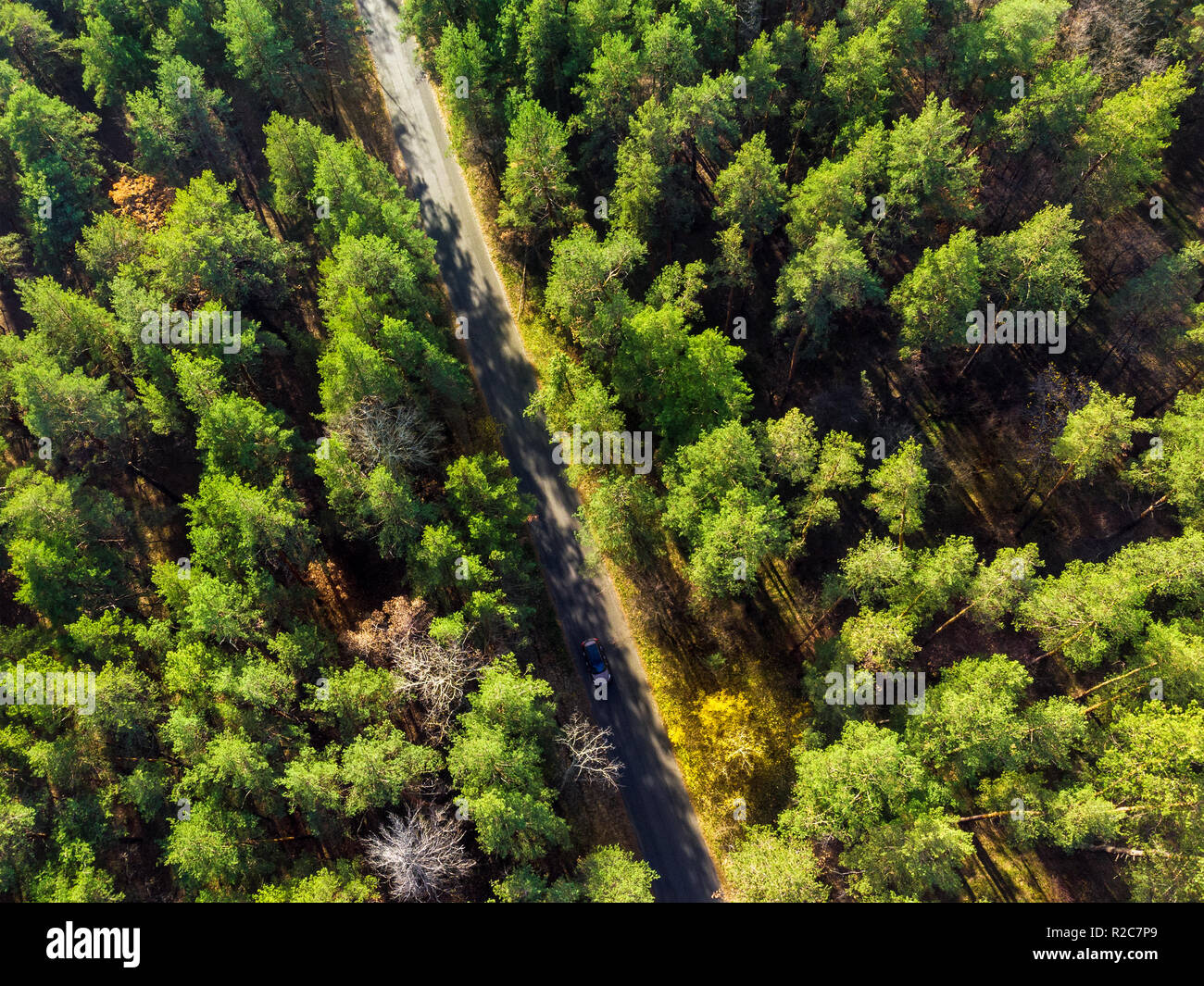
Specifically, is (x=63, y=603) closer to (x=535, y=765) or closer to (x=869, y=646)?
(x=535, y=765)

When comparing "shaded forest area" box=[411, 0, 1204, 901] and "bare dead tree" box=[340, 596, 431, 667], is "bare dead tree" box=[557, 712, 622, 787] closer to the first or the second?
"shaded forest area" box=[411, 0, 1204, 901]

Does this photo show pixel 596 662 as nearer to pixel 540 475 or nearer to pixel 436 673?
pixel 436 673

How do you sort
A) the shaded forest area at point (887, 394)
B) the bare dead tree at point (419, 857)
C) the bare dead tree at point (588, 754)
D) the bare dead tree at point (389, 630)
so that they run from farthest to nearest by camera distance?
the bare dead tree at point (389, 630), the bare dead tree at point (588, 754), the shaded forest area at point (887, 394), the bare dead tree at point (419, 857)

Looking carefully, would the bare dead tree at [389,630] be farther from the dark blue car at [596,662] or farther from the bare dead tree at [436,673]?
the dark blue car at [596,662]

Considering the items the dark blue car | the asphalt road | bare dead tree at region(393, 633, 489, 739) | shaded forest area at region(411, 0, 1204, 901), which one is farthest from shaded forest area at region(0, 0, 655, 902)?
shaded forest area at region(411, 0, 1204, 901)

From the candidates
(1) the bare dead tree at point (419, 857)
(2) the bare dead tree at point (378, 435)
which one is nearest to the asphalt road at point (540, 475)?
(2) the bare dead tree at point (378, 435)

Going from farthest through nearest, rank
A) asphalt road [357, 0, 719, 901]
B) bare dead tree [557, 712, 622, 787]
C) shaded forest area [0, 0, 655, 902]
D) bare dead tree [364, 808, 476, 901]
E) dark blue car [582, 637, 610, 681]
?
dark blue car [582, 637, 610, 681] → asphalt road [357, 0, 719, 901] → bare dead tree [557, 712, 622, 787] → shaded forest area [0, 0, 655, 902] → bare dead tree [364, 808, 476, 901]
